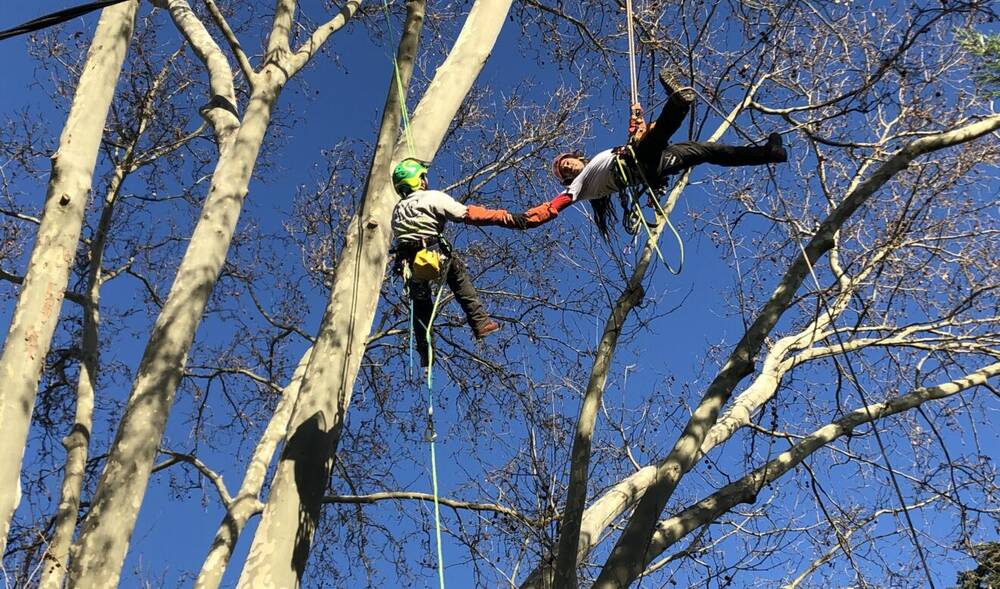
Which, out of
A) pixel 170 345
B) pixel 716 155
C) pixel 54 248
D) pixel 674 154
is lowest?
pixel 170 345

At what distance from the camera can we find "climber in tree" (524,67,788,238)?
4.42 metres

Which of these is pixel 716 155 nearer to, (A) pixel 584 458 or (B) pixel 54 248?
(A) pixel 584 458

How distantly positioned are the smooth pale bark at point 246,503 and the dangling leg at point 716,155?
212cm

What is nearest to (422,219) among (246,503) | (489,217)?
(489,217)

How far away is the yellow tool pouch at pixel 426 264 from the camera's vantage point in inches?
180

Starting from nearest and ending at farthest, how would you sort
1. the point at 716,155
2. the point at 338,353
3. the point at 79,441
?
the point at 338,353
the point at 716,155
the point at 79,441

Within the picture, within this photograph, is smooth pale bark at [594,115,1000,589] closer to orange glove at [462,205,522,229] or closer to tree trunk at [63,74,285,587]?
orange glove at [462,205,522,229]

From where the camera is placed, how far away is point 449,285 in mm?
5043

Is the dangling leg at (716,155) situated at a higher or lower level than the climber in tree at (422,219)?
higher

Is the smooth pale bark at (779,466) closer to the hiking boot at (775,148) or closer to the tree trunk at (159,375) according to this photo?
the hiking boot at (775,148)

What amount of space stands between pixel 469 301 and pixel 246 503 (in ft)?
8.10

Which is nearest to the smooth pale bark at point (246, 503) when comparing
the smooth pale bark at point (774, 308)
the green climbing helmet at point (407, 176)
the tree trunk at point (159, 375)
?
the tree trunk at point (159, 375)

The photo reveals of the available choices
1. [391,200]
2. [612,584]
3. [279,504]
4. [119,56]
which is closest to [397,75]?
[391,200]

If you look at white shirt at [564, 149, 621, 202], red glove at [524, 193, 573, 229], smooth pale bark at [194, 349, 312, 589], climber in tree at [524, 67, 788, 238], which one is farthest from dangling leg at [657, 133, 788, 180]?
smooth pale bark at [194, 349, 312, 589]
